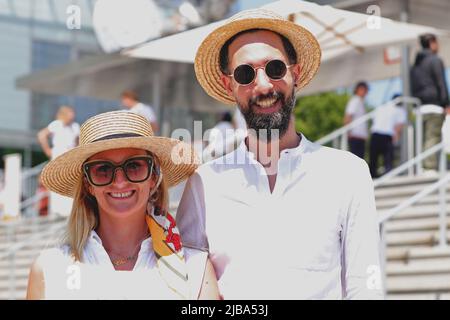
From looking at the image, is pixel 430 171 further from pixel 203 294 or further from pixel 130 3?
pixel 203 294

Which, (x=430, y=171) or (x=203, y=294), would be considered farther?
(x=430, y=171)

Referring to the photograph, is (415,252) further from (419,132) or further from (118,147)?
(118,147)

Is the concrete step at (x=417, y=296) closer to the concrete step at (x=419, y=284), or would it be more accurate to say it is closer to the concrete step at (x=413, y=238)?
the concrete step at (x=419, y=284)

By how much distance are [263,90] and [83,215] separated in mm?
662

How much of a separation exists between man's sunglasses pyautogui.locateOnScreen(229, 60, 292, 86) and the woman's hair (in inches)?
17.3

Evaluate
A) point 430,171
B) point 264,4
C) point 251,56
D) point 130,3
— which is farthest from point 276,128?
point 130,3

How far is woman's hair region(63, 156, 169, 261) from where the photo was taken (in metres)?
2.55

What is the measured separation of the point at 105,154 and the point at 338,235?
2.40ft

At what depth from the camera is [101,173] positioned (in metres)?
2.60

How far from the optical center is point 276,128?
8.23ft

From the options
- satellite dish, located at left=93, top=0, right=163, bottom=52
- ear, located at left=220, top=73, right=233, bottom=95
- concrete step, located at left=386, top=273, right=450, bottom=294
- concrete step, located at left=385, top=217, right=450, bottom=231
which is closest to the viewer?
ear, located at left=220, top=73, right=233, bottom=95

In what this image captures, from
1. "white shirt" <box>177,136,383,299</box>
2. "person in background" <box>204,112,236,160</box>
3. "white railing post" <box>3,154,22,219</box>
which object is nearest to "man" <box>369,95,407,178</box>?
"person in background" <box>204,112,236,160</box>

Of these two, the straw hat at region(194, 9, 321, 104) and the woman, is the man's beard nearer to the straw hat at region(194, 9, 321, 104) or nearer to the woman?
the straw hat at region(194, 9, 321, 104)

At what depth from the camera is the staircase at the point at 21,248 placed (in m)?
9.21
